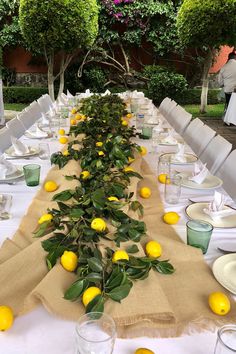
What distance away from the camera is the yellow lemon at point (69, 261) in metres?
1.04

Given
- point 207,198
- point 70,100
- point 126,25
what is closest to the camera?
point 207,198

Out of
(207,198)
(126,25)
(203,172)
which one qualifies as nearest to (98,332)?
(207,198)

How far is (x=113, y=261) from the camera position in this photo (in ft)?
3.42

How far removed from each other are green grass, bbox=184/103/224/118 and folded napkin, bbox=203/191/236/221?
6615 mm

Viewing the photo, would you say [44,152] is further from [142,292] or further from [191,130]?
[142,292]

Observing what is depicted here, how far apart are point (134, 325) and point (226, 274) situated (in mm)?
378

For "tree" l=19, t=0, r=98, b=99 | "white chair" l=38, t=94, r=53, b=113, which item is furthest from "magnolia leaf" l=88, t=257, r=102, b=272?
"tree" l=19, t=0, r=98, b=99

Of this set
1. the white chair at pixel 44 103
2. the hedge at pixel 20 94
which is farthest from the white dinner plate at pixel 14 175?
the hedge at pixel 20 94

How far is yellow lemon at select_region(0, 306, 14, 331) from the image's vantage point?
905mm

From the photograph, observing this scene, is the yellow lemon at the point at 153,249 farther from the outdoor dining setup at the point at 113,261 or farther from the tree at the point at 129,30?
the tree at the point at 129,30

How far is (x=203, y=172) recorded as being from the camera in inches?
74.7

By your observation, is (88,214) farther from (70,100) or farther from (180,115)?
(70,100)

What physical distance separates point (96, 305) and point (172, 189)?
929 millimetres

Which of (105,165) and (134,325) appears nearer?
(134,325)
